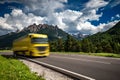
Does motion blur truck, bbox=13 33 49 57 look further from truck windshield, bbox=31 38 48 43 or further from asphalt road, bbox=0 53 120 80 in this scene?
asphalt road, bbox=0 53 120 80

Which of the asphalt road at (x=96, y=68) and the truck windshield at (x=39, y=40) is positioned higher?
the truck windshield at (x=39, y=40)

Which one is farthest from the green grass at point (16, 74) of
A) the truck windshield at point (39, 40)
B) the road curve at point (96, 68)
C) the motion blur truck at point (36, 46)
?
the truck windshield at point (39, 40)

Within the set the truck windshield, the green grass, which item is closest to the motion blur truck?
the truck windshield

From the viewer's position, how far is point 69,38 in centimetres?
9069

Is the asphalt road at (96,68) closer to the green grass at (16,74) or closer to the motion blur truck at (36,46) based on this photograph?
the green grass at (16,74)

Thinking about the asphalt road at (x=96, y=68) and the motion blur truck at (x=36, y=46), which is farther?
the motion blur truck at (x=36, y=46)

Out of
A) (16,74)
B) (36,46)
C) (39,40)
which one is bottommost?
(16,74)

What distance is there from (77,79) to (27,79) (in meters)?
2.66

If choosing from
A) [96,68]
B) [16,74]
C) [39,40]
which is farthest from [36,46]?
[16,74]

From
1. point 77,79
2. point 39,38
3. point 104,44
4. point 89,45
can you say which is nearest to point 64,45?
point 89,45

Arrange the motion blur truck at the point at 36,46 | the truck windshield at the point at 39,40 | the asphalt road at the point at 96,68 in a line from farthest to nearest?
the truck windshield at the point at 39,40 < the motion blur truck at the point at 36,46 < the asphalt road at the point at 96,68

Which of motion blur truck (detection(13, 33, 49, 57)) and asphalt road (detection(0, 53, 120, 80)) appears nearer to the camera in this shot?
asphalt road (detection(0, 53, 120, 80))

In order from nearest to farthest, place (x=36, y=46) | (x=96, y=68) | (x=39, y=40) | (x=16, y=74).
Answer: (x=16, y=74) → (x=96, y=68) → (x=36, y=46) → (x=39, y=40)

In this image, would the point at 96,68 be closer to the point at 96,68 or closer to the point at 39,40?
the point at 96,68
